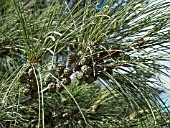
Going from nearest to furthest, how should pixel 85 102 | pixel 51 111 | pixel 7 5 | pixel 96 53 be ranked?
pixel 96 53 → pixel 51 111 → pixel 85 102 → pixel 7 5

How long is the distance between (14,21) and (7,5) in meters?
0.22

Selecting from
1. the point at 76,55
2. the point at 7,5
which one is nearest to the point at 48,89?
the point at 76,55

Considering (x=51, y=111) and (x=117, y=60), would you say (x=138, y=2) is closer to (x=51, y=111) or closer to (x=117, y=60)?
(x=117, y=60)

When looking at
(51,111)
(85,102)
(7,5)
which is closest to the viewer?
(51,111)

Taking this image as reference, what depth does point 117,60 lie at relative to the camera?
0.62 meters

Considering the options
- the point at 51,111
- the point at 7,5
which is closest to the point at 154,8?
the point at 51,111

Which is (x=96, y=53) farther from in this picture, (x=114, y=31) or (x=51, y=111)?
(x=51, y=111)

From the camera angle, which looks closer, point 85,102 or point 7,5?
point 85,102

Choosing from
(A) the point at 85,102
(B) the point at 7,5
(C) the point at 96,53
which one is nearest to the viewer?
(C) the point at 96,53

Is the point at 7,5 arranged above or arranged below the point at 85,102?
above

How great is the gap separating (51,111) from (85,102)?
0.59 ft

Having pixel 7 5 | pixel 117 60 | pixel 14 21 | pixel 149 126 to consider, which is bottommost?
pixel 149 126

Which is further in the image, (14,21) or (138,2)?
(14,21)

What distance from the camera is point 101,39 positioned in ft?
2.09
